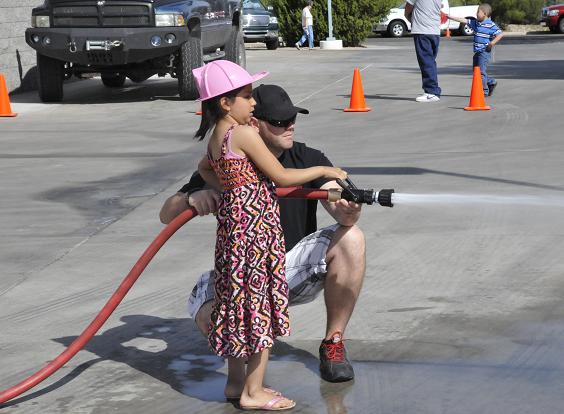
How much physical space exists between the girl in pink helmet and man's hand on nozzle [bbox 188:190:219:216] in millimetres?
79

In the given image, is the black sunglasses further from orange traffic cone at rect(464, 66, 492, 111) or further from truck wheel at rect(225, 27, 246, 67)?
truck wheel at rect(225, 27, 246, 67)

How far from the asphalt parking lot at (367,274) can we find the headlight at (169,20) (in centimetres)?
225

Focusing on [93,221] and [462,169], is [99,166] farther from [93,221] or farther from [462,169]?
[462,169]

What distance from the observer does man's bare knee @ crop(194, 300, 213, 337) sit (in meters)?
4.86

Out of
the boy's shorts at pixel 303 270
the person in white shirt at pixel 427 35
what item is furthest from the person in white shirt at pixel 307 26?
the boy's shorts at pixel 303 270

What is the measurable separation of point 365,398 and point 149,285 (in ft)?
7.80

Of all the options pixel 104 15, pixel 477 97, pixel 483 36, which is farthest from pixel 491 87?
pixel 104 15

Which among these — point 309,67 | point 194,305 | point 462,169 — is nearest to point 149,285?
point 194,305

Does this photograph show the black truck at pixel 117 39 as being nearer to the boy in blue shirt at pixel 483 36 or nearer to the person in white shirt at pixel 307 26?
the boy in blue shirt at pixel 483 36

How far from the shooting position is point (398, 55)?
29.0 meters

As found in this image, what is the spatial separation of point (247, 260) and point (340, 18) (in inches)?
1249

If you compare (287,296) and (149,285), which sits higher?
(287,296)

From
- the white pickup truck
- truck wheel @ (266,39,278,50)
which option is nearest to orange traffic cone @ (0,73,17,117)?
truck wheel @ (266,39,278,50)

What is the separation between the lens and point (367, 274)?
7051 millimetres
